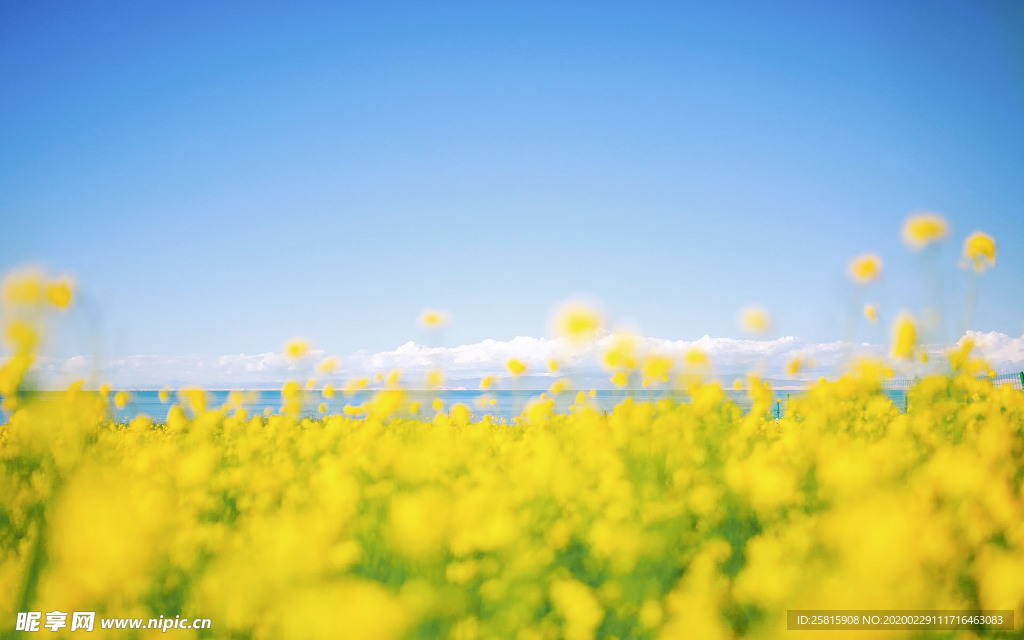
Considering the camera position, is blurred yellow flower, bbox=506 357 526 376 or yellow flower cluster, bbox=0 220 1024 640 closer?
yellow flower cluster, bbox=0 220 1024 640

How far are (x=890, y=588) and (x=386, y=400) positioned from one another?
3.25m

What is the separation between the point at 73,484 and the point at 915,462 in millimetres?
3720

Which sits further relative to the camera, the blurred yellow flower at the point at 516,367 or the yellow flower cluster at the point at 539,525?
the blurred yellow flower at the point at 516,367

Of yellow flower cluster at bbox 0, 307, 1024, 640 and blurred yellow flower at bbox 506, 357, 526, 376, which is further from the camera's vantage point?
blurred yellow flower at bbox 506, 357, 526, 376

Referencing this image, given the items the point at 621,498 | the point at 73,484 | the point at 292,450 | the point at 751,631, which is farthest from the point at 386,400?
the point at 751,631

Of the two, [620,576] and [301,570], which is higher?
[301,570]

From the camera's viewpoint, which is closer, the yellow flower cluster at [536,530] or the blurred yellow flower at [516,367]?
the yellow flower cluster at [536,530]

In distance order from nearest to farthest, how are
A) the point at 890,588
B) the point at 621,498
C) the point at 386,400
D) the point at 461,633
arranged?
1. the point at 890,588
2. the point at 461,633
3. the point at 621,498
4. the point at 386,400

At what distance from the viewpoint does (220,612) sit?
1.76m

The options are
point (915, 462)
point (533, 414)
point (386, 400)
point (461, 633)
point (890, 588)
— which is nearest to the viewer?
point (890, 588)

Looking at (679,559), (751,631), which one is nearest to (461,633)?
(751,631)

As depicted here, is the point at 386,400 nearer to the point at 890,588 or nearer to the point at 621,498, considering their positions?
the point at 621,498

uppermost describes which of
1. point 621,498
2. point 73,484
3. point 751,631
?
point 73,484

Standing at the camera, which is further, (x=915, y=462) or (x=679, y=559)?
(x=915, y=462)
